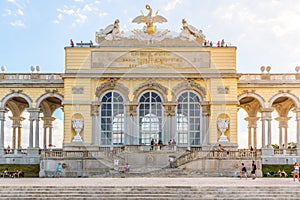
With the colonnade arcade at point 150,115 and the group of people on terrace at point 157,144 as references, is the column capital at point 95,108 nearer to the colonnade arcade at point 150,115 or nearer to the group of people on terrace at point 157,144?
the colonnade arcade at point 150,115

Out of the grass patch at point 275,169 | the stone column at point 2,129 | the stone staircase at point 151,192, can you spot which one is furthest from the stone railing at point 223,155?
the stone column at point 2,129

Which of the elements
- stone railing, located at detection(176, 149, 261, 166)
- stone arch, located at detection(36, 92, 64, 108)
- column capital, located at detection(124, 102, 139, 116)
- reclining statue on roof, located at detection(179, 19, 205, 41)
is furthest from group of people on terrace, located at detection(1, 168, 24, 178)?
reclining statue on roof, located at detection(179, 19, 205, 41)

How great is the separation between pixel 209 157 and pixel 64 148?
40.2 feet

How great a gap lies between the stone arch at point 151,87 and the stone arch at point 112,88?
2.43 ft

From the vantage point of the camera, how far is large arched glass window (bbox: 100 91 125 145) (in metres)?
45.4

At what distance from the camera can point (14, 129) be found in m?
52.8

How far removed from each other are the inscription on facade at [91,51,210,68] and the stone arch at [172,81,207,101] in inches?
58.4

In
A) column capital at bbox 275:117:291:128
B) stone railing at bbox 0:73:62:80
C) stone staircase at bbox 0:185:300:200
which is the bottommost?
stone staircase at bbox 0:185:300:200

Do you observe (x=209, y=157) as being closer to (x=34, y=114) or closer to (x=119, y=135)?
(x=119, y=135)

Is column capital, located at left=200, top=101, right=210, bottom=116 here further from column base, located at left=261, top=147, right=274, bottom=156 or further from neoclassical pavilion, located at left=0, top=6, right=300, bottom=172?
column base, located at left=261, top=147, right=274, bottom=156

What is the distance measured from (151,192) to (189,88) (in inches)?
813

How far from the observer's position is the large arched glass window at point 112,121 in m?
45.4

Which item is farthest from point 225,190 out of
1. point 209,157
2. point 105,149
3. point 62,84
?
point 62,84

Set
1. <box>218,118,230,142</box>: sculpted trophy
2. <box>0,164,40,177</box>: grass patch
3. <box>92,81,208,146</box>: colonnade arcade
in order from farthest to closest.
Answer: <box>92,81,208,146</box>: colonnade arcade < <box>218,118,230,142</box>: sculpted trophy < <box>0,164,40,177</box>: grass patch
